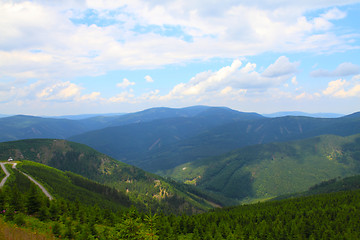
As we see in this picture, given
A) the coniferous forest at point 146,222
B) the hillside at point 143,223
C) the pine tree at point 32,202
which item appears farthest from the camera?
the pine tree at point 32,202

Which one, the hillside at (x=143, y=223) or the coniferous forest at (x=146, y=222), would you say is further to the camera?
the coniferous forest at (x=146, y=222)

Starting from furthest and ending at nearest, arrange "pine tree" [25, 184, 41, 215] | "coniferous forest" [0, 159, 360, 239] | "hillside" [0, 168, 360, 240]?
"pine tree" [25, 184, 41, 215] < "coniferous forest" [0, 159, 360, 239] < "hillside" [0, 168, 360, 240]

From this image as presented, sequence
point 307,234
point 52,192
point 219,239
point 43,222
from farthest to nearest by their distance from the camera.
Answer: point 52,192
point 307,234
point 219,239
point 43,222

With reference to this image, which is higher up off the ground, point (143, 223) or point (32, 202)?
point (143, 223)

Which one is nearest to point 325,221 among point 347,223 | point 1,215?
point 347,223

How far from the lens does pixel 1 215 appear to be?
50.0m

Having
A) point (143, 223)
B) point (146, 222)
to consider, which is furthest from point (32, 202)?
point (143, 223)

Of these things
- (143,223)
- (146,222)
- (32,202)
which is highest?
(143,223)

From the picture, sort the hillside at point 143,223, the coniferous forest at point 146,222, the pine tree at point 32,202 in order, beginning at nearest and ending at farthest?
the hillside at point 143,223 < the coniferous forest at point 146,222 < the pine tree at point 32,202

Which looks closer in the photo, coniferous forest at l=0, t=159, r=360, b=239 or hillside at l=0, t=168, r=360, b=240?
hillside at l=0, t=168, r=360, b=240

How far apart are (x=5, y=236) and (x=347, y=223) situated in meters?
133

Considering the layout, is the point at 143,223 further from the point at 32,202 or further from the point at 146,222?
the point at 32,202

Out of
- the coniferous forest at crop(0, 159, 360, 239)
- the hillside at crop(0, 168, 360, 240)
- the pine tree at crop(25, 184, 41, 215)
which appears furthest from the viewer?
the pine tree at crop(25, 184, 41, 215)

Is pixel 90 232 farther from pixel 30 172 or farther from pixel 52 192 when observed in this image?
pixel 30 172
